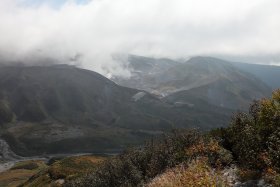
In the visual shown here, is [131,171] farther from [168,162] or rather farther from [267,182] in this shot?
[267,182]

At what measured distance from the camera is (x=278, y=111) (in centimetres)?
2784

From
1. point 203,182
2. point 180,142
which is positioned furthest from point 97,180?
point 203,182

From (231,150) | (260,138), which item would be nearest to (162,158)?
(231,150)

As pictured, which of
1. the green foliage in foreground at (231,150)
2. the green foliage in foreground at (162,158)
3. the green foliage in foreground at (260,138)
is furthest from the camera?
the green foliage in foreground at (162,158)

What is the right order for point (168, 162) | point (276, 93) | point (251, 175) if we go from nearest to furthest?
→ point (251, 175)
point (276, 93)
point (168, 162)

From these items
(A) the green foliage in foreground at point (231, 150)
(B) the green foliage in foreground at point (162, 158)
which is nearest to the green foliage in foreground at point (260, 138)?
(A) the green foliage in foreground at point (231, 150)

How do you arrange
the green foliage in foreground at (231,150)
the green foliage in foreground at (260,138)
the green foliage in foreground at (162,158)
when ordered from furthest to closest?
the green foliage in foreground at (162,158), the green foliage in foreground at (231,150), the green foliage in foreground at (260,138)

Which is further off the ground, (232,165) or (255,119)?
(255,119)

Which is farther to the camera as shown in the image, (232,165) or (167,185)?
(232,165)

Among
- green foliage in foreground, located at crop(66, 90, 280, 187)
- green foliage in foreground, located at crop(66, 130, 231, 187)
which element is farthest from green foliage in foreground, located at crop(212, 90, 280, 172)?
green foliage in foreground, located at crop(66, 130, 231, 187)

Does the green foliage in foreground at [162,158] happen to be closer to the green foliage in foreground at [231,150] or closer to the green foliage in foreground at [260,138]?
the green foliage in foreground at [231,150]

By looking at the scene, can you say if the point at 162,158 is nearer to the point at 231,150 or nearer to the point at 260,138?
the point at 231,150

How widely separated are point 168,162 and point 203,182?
21058 mm

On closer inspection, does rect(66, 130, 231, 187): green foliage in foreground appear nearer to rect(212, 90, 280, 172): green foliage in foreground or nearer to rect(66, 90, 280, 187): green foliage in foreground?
rect(66, 90, 280, 187): green foliage in foreground
